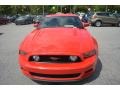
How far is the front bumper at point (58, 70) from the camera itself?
492 centimetres

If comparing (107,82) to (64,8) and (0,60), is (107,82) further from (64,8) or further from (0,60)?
(64,8)

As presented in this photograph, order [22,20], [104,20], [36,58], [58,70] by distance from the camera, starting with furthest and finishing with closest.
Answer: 1. [22,20]
2. [104,20]
3. [36,58]
4. [58,70]

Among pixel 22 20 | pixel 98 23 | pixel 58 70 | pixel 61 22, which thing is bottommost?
pixel 22 20

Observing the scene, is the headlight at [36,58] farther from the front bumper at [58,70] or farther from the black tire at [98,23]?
the black tire at [98,23]

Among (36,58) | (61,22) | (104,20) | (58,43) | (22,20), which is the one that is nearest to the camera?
(36,58)

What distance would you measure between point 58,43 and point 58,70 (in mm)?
752

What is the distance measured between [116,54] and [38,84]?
396 centimetres

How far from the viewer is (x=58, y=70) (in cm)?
490

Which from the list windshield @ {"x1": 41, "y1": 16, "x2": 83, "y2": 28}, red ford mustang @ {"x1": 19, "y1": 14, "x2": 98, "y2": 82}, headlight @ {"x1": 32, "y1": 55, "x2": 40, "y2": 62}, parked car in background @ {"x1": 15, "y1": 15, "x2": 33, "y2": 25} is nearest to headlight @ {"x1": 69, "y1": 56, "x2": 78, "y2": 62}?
red ford mustang @ {"x1": 19, "y1": 14, "x2": 98, "y2": 82}

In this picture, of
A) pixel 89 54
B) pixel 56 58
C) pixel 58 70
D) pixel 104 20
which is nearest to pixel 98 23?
pixel 104 20

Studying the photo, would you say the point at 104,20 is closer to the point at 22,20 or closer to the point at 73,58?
the point at 22,20

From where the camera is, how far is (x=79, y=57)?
511cm

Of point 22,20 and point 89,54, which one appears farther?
point 22,20

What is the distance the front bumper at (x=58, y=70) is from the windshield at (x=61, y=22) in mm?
2085
